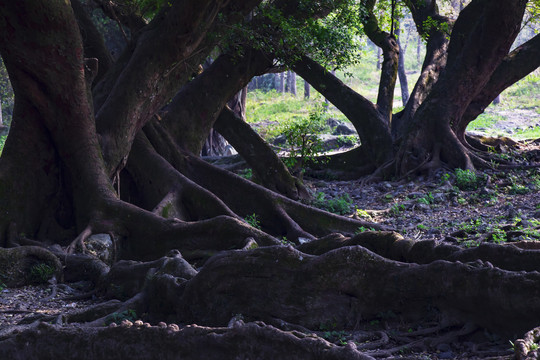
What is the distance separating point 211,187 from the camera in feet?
41.5

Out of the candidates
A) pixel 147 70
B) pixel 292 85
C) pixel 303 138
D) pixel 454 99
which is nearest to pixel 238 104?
pixel 303 138

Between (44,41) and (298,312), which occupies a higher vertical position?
(44,41)

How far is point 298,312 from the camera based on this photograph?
5777 millimetres

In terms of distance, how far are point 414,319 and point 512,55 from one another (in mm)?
12918

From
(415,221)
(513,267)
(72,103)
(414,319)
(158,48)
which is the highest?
(158,48)

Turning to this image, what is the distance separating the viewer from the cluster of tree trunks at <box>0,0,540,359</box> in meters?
5.18

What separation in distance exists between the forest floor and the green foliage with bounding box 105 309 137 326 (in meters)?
0.47

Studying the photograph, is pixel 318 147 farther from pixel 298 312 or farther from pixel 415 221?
pixel 298 312

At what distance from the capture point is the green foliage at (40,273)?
8398mm

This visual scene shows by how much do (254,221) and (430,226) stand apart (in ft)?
9.63

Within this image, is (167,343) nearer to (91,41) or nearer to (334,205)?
(334,205)

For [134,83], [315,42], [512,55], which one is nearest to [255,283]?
[134,83]

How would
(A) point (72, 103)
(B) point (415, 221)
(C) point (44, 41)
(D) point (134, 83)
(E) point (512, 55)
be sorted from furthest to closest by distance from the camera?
(E) point (512, 55) < (B) point (415, 221) < (D) point (134, 83) < (A) point (72, 103) < (C) point (44, 41)

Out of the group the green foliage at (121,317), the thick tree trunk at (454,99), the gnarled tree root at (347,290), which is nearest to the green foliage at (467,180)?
the thick tree trunk at (454,99)
